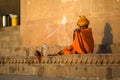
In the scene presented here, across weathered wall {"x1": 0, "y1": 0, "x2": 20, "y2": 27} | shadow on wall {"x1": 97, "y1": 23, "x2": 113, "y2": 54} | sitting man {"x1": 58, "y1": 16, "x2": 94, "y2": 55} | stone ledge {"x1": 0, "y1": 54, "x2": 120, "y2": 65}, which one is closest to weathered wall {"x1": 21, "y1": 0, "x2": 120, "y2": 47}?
shadow on wall {"x1": 97, "y1": 23, "x2": 113, "y2": 54}

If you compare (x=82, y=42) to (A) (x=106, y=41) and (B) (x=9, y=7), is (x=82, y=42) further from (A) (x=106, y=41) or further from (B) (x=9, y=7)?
(B) (x=9, y=7)

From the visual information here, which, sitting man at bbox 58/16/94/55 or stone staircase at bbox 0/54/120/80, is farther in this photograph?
sitting man at bbox 58/16/94/55

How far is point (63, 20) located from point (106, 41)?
2.02 meters

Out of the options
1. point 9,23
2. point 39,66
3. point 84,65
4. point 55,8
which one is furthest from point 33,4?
point 84,65

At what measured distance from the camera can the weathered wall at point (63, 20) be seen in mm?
12094

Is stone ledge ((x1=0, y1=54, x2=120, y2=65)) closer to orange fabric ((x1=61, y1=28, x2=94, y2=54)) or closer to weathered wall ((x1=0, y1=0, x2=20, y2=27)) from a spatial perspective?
orange fabric ((x1=61, y1=28, x2=94, y2=54))

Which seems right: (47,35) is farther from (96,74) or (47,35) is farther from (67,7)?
(96,74)

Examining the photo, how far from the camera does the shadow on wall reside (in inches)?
469

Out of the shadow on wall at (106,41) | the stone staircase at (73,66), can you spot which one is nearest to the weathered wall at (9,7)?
the stone staircase at (73,66)

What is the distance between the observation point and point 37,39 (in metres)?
14.2

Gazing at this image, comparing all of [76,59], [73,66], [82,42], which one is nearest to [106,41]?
[82,42]

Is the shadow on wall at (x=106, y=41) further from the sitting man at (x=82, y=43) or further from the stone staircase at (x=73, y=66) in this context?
the stone staircase at (x=73, y=66)

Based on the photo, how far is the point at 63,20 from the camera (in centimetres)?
1331

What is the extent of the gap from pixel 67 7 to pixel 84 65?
352 centimetres
